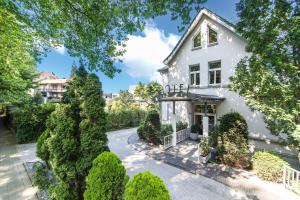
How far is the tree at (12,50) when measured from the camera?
6.05m

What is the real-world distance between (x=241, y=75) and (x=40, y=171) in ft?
28.6

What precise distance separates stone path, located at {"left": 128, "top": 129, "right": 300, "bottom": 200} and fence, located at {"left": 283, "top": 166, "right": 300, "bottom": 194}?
209mm

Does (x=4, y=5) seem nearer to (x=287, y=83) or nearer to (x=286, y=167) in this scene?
(x=287, y=83)

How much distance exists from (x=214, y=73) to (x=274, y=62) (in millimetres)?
5466

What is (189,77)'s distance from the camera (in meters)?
12.9

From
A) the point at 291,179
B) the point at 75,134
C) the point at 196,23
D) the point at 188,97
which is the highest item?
the point at 196,23

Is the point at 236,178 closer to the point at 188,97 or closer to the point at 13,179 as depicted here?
the point at 188,97

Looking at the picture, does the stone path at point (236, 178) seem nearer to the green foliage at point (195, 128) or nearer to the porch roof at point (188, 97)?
the porch roof at point (188, 97)

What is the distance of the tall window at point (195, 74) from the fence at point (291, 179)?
758cm

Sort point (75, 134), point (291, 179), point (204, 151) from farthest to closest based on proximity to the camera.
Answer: point (204, 151)
point (291, 179)
point (75, 134)

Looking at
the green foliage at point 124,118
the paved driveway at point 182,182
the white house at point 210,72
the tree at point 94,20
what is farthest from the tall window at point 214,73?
the green foliage at point 124,118

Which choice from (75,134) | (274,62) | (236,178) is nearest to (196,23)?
(274,62)

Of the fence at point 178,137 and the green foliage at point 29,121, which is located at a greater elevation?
the green foliage at point 29,121

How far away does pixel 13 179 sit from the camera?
21.8 feet
